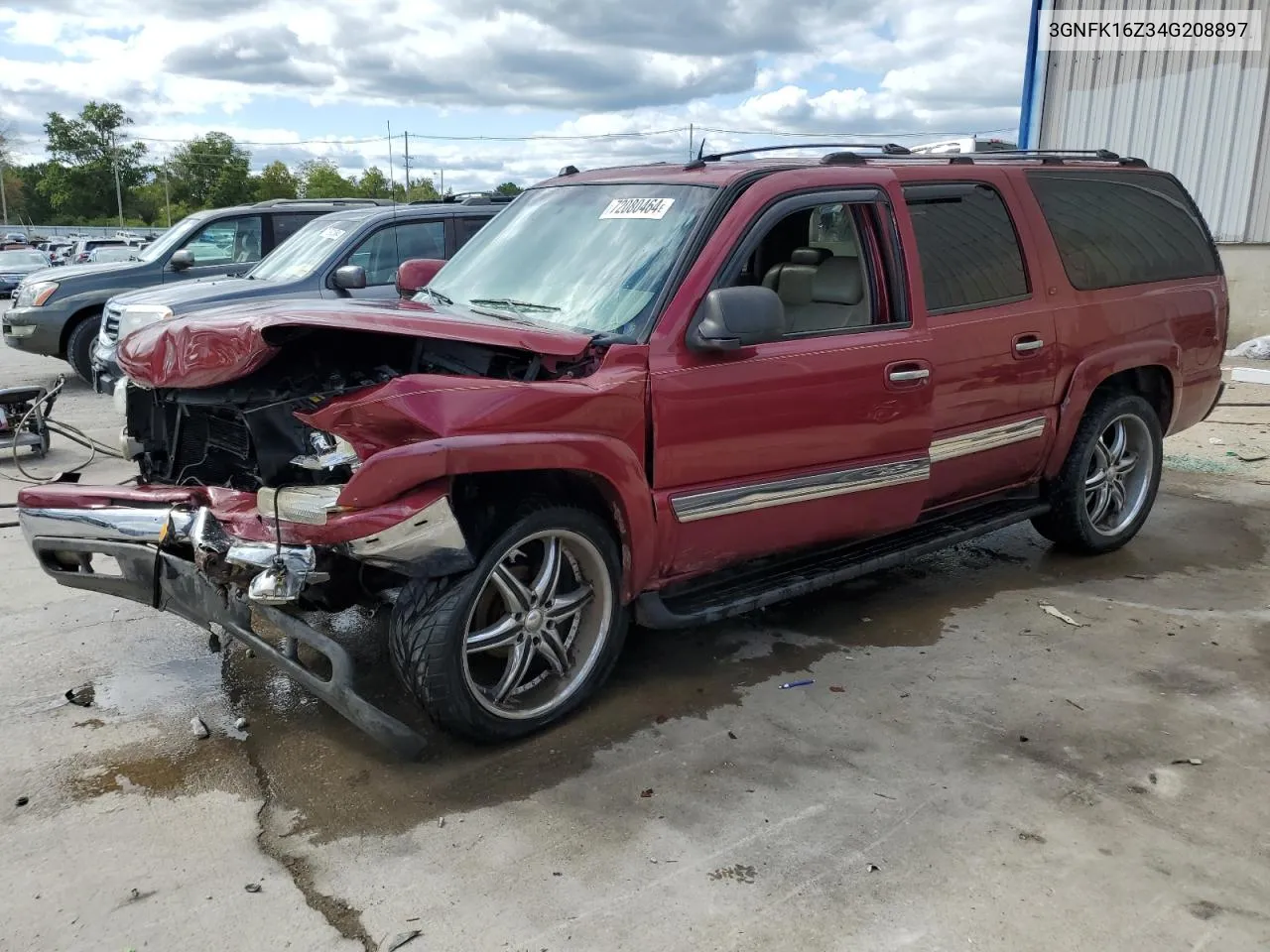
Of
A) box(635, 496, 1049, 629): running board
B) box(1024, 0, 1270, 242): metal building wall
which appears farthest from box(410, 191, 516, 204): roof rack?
box(1024, 0, 1270, 242): metal building wall

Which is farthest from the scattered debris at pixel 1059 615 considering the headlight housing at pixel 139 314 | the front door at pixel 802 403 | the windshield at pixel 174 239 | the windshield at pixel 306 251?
the windshield at pixel 174 239

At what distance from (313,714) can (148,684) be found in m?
0.74

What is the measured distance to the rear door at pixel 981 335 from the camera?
14.4 feet

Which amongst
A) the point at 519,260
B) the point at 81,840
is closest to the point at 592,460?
the point at 519,260

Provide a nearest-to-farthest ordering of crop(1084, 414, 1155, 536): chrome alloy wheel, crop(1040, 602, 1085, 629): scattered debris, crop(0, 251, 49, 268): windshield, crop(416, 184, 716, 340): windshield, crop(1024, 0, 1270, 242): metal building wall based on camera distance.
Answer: crop(416, 184, 716, 340): windshield
crop(1040, 602, 1085, 629): scattered debris
crop(1084, 414, 1155, 536): chrome alloy wheel
crop(1024, 0, 1270, 242): metal building wall
crop(0, 251, 49, 268): windshield

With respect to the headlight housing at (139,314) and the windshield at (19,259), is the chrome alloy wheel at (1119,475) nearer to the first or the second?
the headlight housing at (139,314)

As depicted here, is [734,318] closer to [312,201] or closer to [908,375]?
[908,375]

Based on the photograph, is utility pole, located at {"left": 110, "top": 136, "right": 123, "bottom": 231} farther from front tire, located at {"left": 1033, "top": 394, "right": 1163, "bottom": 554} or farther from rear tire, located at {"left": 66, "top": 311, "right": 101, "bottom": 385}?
front tire, located at {"left": 1033, "top": 394, "right": 1163, "bottom": 554}

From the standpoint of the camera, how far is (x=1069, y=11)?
12.6 meters

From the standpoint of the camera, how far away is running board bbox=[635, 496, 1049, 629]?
3738 mm

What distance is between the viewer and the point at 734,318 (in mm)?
3477

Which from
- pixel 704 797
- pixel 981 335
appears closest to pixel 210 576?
pixel 704 797

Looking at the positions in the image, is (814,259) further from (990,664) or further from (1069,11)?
(1069,11)

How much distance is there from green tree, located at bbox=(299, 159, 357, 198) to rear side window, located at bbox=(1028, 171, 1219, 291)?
86.1m
